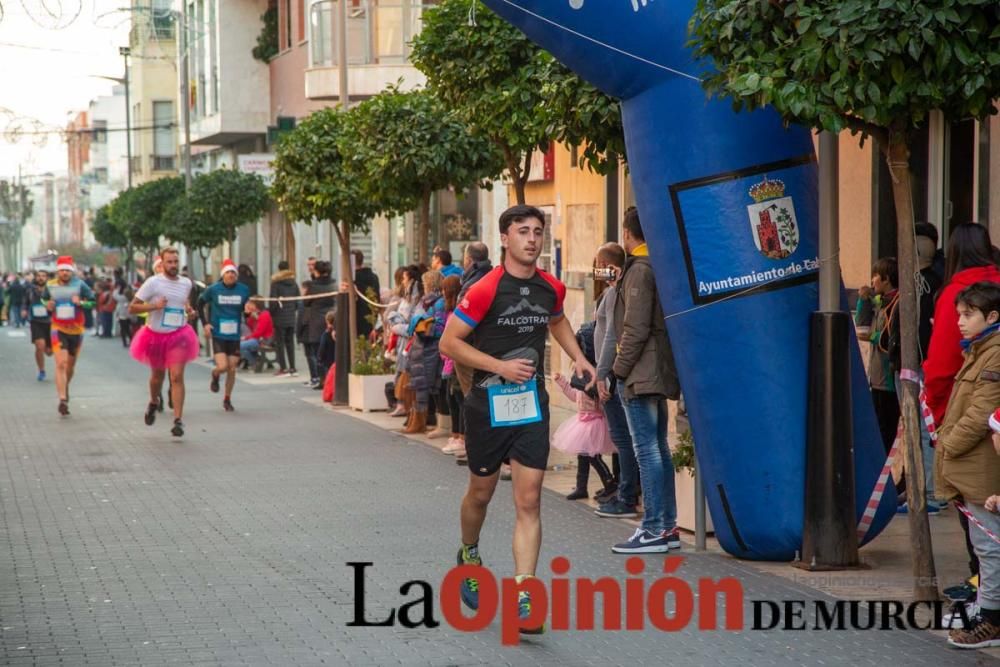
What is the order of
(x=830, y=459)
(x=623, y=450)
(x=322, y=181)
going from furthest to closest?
(x=322, y=181), (x=623, y=450), (x=830, y=459)

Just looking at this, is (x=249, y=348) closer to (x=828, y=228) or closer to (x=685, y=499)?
(x=685, y=499)

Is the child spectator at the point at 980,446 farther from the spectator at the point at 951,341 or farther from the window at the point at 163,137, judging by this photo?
the window at the point at 163,137

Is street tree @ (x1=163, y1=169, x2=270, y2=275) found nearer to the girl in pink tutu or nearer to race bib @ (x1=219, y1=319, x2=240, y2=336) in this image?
race bib @ (x1=219, y1=319, x2=240, y2=336)

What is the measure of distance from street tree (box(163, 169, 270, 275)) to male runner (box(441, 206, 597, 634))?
97.4 feet

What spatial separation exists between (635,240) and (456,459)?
16.3ft

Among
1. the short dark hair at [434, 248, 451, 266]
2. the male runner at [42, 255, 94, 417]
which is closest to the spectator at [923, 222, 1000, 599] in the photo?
the short dark hair at [434, 248, 451, 266]

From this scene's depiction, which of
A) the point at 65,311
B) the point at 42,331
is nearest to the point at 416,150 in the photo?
the point at 65,311

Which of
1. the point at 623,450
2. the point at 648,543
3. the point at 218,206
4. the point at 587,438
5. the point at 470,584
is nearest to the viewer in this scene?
the point at 470,584

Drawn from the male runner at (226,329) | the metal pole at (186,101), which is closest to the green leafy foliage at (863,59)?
the male runner at (226,329)

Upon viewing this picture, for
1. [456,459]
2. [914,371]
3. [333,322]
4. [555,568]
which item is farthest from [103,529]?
[333,322]

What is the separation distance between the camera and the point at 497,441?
25.9ft

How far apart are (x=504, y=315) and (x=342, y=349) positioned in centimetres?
1347

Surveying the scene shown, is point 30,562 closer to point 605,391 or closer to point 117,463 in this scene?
point 605,391

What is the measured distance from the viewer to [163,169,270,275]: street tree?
37219 millimetres
